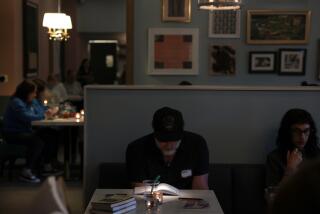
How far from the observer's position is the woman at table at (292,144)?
337 cm

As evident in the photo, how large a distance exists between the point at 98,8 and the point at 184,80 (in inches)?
292

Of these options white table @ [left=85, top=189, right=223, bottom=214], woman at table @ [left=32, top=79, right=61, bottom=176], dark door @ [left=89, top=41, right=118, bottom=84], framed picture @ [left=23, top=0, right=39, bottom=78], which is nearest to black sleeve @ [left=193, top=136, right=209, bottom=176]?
white table @ [left=85, top=189, right=223, bottom=214]

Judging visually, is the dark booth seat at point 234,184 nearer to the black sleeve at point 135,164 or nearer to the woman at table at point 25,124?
the black sleeve at point 135,164

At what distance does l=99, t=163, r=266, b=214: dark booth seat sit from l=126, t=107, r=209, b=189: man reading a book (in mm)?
392

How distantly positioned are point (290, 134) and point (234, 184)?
54 centimetres

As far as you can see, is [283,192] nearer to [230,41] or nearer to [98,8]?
[230,41]

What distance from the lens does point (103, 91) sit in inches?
149

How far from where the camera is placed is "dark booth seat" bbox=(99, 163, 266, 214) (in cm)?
359

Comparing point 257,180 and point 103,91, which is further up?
point 103,91

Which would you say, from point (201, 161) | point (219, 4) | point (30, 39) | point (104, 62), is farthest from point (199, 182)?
point (104, 62)

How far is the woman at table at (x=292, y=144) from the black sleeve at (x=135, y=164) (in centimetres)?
86

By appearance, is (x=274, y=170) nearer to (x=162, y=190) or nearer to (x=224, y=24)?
(x=162, y=190)

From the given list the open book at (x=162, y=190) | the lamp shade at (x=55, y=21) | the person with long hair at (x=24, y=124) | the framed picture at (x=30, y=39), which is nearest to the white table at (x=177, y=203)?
the open book at (x=162, y=190)

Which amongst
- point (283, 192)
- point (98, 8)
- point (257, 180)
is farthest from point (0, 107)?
point (283, 192)
